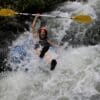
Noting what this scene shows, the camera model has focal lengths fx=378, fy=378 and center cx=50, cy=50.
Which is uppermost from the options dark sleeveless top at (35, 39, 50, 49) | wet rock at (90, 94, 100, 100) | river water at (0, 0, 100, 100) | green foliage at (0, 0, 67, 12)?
green foliage at (0, 0, 67, 12)

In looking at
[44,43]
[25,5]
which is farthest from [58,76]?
[25,5]

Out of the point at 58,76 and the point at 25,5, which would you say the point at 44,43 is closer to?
the point at 58,76

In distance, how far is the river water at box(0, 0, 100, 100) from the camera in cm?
991

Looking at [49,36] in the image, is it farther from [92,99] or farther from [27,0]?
[92,99]

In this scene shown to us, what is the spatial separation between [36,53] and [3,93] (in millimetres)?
1509

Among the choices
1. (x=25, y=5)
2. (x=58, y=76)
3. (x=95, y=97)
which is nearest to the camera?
(x=95, y=97)

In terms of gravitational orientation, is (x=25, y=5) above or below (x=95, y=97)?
above

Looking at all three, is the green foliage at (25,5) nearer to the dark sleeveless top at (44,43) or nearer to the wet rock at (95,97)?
the dark sleeveless top at (44,43)

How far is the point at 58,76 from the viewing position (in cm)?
1056

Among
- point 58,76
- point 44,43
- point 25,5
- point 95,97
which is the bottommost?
point 95,97

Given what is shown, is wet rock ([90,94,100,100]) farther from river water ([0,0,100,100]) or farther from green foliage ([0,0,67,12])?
green foliage ([0,0,67,12])

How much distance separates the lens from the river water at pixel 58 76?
9.91 metres

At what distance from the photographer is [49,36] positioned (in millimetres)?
12633

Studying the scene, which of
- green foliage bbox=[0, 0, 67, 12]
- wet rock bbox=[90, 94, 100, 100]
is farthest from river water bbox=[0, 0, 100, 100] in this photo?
green foliage bbox=[0, 0, 67, 12]
